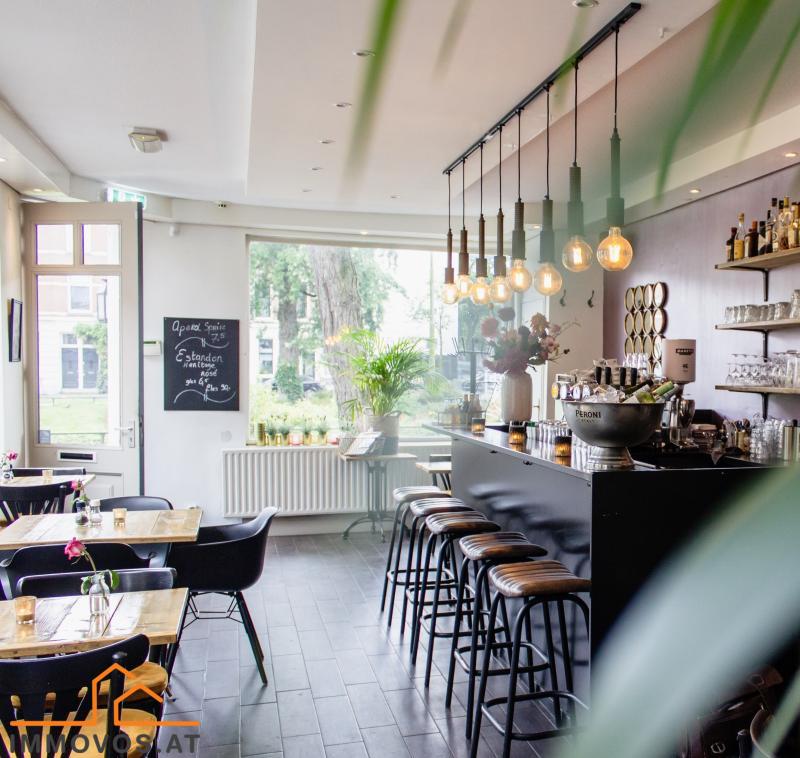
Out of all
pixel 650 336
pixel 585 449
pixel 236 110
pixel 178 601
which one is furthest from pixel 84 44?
pixel 650 336

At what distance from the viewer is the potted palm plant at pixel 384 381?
688 centimetres

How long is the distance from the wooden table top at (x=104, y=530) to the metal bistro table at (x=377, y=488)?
8.91 feet

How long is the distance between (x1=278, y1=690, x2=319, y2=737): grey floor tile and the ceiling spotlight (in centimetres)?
361

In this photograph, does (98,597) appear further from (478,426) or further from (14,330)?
(14,330)

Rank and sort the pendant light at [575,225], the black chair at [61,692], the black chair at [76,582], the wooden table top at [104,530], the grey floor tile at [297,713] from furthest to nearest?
1. the wooden table top at [104,530]
2. the pendant light at [575,225]
3. the grey floor tile at [297,713]
4. the black chair at [76,582]
5. the black chair at [61,692]

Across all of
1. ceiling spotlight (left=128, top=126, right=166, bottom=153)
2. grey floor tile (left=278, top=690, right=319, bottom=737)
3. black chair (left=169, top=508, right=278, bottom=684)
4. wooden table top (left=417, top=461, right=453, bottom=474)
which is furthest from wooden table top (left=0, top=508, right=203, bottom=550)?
ceiling spotlight (left=128, top=126, right=166, bottom=153)

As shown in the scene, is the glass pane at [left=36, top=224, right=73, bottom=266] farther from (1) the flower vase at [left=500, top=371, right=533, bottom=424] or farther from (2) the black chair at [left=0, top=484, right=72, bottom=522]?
(1) the flower vase at [left=500, top=371, right=533, bottom=424]

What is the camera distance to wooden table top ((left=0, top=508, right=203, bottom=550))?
11.9 feet

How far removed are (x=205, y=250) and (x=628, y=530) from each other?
522 centimetres

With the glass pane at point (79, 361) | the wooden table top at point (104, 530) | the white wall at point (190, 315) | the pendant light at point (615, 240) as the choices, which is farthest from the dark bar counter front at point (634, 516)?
the white wall at point (190, 315)

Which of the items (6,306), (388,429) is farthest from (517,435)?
(6,306)

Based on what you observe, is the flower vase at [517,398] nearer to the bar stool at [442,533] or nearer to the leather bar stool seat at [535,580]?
the bar stool at [442,533]

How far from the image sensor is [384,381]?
693cm

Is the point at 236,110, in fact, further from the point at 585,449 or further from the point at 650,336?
the point at 650,336
